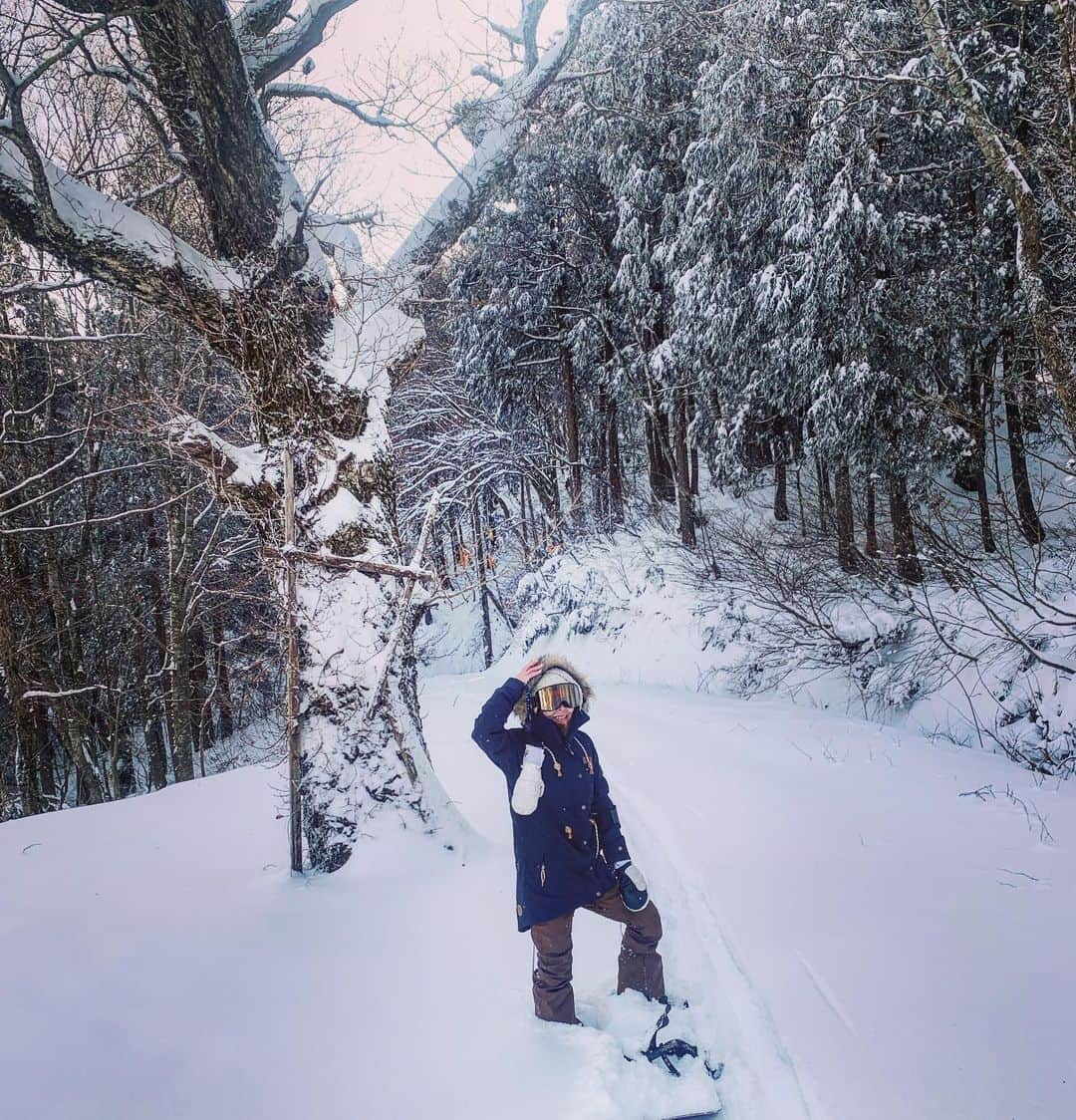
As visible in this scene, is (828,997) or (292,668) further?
(292,668)

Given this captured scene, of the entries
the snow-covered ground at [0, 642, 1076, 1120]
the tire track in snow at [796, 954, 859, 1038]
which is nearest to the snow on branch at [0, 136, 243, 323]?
the snow-covered ground at [0, 642, 1076, 1120]

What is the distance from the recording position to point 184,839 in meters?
4.68

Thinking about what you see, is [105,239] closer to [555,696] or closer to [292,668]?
[292,668]

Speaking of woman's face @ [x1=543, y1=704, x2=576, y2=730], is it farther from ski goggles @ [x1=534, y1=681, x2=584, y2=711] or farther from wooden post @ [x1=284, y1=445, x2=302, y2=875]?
wooden post @ [x1=284, y1=445, x2=302, y2=875]

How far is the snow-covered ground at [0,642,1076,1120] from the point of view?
2.53 meters

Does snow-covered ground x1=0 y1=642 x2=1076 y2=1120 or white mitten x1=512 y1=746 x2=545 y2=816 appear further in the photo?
white mitten x1=512 y1=746 x2=545 y2=816

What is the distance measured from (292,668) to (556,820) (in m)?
2.11

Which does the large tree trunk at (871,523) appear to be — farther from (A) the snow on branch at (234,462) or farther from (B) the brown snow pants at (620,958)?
(A) the snow on branch at (234,462)

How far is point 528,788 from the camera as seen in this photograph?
2820mm

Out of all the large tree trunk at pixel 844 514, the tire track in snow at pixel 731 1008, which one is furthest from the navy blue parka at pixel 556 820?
the large tree trunk at pixel 844 514

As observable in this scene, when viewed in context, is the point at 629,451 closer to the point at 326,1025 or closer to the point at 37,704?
the point at 37,704

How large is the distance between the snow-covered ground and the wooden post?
0.33 meters

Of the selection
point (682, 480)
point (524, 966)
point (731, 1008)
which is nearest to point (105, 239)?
point (524, 966)

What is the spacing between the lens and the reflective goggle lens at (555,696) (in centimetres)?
301
